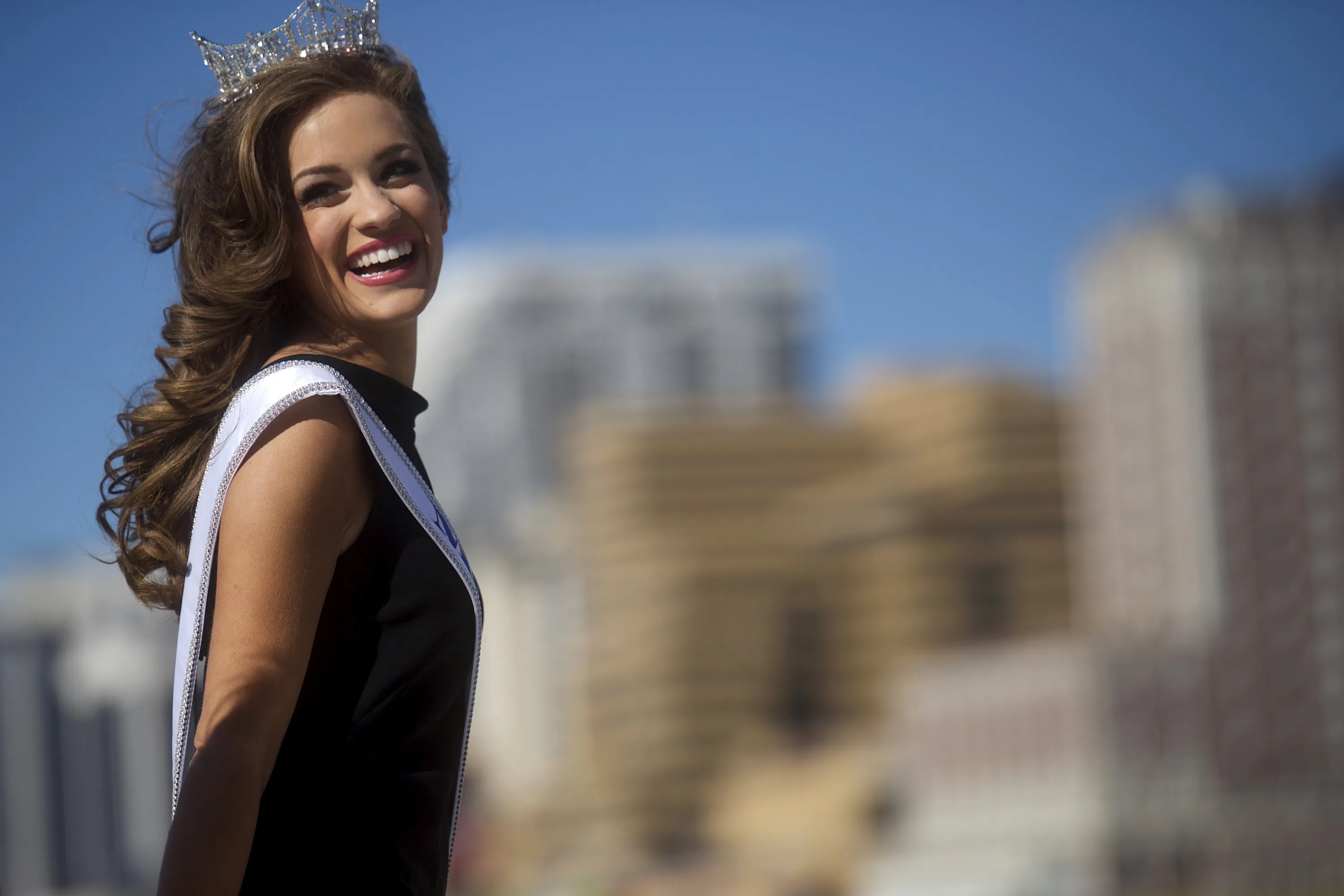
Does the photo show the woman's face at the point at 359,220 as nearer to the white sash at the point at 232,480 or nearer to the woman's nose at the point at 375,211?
the woman's nose at the point at 375,211

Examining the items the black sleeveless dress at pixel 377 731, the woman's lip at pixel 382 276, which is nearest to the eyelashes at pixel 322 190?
the woman's lip at pixel 382 276

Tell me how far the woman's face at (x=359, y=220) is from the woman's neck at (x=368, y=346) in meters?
0.01

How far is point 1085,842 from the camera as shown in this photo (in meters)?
91.3

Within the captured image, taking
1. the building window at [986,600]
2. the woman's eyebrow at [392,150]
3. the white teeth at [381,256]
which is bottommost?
the building window at [986,600]

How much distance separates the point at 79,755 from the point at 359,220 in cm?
10056

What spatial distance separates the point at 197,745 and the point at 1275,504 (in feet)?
316

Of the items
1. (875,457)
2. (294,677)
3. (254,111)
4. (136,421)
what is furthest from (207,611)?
(875,457)

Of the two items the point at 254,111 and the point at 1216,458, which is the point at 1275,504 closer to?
the point at 1216,458

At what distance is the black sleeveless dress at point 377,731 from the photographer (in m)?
2.41

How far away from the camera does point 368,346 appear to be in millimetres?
2758

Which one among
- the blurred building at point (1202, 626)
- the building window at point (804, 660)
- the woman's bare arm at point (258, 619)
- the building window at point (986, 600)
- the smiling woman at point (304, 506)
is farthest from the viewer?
the building window at point (804, 660)

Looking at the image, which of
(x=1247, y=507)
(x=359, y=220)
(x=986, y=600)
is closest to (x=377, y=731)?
(x=359, y=220)

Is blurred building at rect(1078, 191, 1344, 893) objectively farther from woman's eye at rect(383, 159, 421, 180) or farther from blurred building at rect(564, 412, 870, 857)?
woman's eye at rect(383, 159, 421, 180)

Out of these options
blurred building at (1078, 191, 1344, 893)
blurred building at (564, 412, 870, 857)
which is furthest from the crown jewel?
blurred building at (564, 412, 870, 857)
